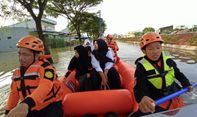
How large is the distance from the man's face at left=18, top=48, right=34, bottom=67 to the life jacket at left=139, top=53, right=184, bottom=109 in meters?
1.35

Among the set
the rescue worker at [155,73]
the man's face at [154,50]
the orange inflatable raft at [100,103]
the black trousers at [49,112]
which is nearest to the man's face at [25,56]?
the black trousers at [49,112]

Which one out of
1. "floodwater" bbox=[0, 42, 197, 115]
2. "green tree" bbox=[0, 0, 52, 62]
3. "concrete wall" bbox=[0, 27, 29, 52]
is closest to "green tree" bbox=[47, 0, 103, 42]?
"floodwater" bbox=[0, 42, 197, 115]

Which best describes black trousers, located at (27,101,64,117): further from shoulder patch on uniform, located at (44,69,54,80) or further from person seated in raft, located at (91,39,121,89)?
person seated in raft, located at (91,39,121,89)

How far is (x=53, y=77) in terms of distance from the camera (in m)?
3.38

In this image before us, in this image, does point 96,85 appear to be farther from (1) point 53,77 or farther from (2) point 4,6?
(2) point 4,6

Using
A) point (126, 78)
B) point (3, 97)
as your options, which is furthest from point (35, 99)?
point (3, 97)

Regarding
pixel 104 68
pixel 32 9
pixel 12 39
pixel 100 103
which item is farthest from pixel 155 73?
pixel 12 39

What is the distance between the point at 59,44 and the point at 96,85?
50.3m

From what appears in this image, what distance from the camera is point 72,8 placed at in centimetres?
3256

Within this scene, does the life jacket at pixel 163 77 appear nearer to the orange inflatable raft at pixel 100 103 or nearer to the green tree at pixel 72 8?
the orange inflatable raft at pixel 100 103

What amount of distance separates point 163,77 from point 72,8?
30.1 meters

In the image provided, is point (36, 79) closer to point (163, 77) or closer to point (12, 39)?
point (163, 77)

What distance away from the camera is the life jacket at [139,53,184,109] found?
11.0 ft

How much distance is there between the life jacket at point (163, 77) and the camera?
336cm
